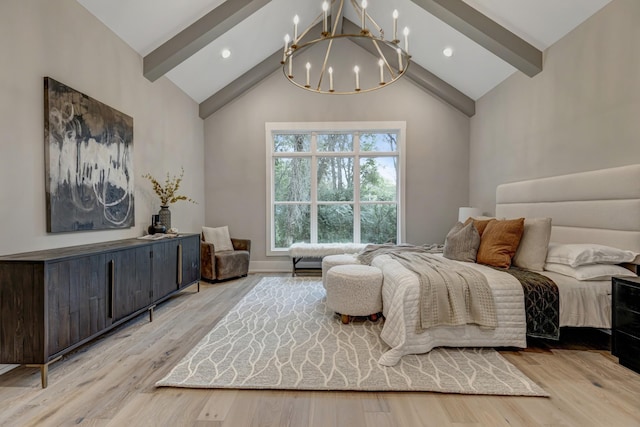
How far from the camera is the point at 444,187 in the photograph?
5.58 metres

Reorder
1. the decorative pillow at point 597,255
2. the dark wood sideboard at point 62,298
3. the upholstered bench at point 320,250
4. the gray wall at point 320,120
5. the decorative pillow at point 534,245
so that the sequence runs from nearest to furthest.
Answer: the dark wood sideboard at point 62,298, the decorative pillow at point 597,255, the decorative pillow at point 534,245, the upholstered bench at point 320,250, the gray wall at point 320,120

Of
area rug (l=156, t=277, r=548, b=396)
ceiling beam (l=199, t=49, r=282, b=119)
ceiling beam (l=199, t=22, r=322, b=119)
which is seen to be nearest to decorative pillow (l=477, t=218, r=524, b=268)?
area rug (l=156, t=277, r=548, b=396)

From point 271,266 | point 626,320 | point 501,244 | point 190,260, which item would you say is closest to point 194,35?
point 190,260

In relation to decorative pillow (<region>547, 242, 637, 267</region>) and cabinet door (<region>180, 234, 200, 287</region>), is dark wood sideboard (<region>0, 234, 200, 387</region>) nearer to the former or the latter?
cabinet door (<region>180, 234, 200, 287</region>)

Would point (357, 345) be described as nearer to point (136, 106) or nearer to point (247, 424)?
point (247, 424)

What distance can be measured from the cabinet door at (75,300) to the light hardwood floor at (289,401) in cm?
25

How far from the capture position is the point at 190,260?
4039 mm

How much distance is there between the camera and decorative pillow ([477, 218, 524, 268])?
2982 mm

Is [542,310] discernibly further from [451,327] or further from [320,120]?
[320,120]

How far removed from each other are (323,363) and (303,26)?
5238 millimetres

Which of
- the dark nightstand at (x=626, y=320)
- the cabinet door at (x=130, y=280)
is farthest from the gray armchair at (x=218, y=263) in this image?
Answer: the dark nightstand at (x=626, y=320)

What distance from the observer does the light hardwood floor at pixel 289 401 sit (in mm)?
1652

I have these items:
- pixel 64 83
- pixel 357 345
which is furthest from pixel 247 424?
pixel 64 83

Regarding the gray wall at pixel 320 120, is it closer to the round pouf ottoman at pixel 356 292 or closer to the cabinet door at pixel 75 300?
the round pouf ottoman at pixel 356 292
